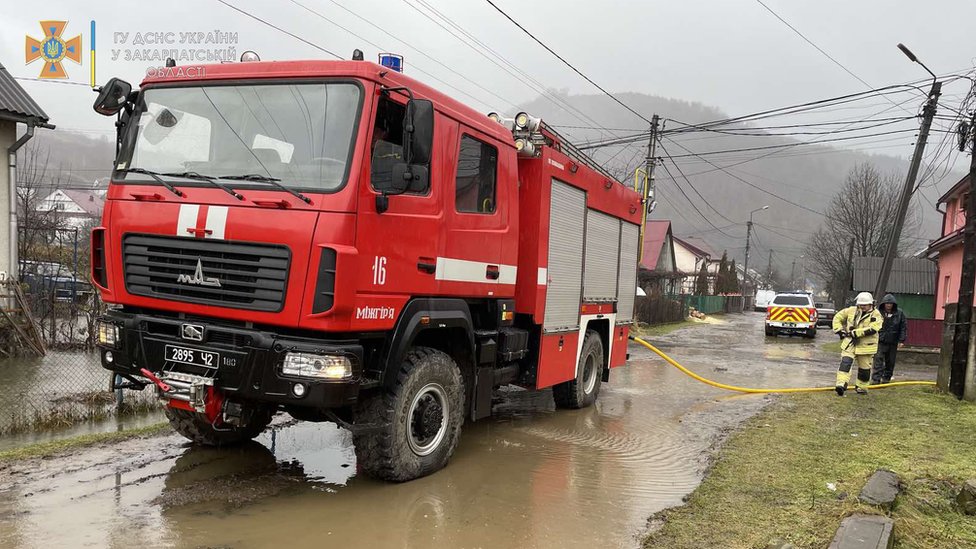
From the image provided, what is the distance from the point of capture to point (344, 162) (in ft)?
14.0

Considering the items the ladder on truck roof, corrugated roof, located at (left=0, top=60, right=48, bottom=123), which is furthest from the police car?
corrugated roof, located at (left=0, top=60, right=48, bottom=123)

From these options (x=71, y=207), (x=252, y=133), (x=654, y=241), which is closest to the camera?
(x=252, y=133)

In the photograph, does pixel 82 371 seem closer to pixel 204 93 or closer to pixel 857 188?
pixel 204 93

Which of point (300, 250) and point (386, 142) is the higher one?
point (386, 142)

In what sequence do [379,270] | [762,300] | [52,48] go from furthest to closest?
[762,300]
[52,48]
[379,270]

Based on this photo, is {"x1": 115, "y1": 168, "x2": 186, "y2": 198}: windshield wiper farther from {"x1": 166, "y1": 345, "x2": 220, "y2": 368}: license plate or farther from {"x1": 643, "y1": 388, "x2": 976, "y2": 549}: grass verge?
{"x1": 643, "y1": 388, "x2": 976, "y2": 549}: grass verge

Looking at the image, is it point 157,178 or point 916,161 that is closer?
point 157,178

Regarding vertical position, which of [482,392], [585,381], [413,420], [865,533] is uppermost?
[482,392]

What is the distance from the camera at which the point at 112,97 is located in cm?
484

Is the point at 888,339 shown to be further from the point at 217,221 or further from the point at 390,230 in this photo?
the point at 217,221

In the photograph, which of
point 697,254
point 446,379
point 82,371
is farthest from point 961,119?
point 697,254

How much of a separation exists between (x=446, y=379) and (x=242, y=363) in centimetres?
165

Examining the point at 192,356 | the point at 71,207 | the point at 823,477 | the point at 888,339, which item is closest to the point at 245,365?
the point at 192,356

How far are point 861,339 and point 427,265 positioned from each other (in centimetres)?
830
